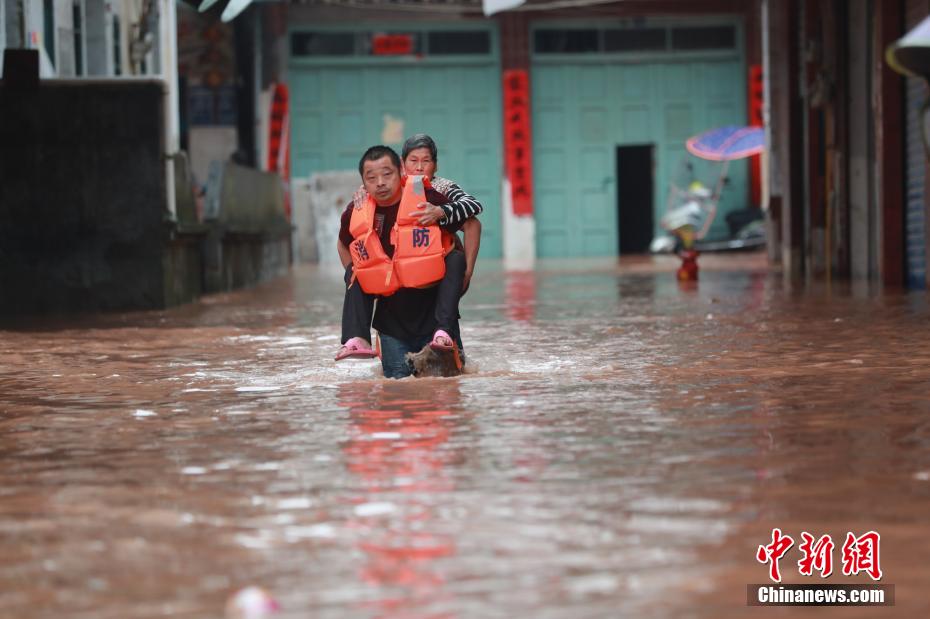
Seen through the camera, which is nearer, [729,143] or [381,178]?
[381,178]

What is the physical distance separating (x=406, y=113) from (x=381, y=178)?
2166cm

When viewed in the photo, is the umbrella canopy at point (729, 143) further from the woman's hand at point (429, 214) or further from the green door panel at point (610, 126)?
the woman's hand at point (429, 214)

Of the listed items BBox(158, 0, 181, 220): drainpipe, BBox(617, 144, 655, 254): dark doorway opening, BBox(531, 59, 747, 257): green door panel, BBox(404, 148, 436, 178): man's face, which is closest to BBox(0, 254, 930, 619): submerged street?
BBox(404, 148, 436, 178): man's face

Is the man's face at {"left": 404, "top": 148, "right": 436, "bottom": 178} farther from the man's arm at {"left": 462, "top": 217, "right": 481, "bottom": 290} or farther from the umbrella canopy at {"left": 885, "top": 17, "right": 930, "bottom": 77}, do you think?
the umbrella canopy at {"left": 885, "top": 17, "right": 930, "bottom": 77}

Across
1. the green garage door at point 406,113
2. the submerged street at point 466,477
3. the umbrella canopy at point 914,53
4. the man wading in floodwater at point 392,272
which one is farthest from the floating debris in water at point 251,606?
the green garage door at point 406,113

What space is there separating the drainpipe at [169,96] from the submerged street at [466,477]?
4.56 meters

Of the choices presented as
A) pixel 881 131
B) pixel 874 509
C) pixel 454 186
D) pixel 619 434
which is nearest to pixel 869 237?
pixel 881 131

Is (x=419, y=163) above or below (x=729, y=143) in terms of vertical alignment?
below

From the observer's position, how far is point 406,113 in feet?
92.2

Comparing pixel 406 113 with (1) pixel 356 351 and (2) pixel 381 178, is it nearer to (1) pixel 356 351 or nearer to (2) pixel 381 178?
(2) pixel 381 178

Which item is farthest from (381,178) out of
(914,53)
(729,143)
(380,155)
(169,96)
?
(729,143)

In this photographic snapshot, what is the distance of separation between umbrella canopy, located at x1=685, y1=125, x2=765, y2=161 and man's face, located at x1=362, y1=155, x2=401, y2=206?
18099mm

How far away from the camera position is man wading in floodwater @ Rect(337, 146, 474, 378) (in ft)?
22.0

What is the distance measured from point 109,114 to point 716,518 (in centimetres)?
995
